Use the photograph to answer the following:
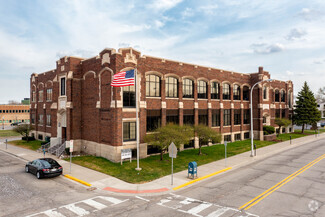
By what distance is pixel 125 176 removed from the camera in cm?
1678

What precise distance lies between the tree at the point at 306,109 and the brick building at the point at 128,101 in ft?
57.3

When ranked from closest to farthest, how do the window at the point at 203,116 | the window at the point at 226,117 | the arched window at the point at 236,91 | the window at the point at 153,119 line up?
the window at the point at 153,119, the window at the point at 203,116, the window at the point at 226,117, the arched window at the point at 236,91

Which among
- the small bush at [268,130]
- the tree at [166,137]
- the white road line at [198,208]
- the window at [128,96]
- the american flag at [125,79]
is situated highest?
the american flag at [125,79]

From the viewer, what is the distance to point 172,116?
27297 mm

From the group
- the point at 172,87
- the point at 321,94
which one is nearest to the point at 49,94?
the point at 172,87

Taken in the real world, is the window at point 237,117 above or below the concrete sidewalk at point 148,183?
above

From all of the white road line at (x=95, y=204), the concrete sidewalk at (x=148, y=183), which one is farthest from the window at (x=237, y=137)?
the white road line at (x=95, y=204)

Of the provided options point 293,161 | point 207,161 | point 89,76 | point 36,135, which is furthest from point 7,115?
point 293,161

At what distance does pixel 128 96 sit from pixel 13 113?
8191 cm

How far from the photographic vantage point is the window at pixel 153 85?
24797 mm

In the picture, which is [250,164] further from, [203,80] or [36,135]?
[36,135]

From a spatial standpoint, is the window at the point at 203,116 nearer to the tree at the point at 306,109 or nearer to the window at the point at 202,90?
the window at the point at 202,90

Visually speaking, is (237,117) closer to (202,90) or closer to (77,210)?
(202,90)

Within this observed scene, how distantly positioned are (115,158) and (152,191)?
27.3 ft
